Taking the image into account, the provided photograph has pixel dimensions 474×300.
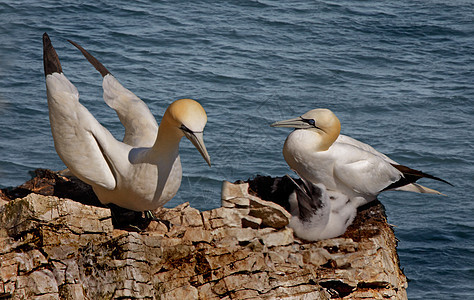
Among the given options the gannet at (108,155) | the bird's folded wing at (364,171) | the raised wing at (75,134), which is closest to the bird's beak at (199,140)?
the gannet at (108,155)

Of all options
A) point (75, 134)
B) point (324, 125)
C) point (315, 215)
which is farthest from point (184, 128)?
point (324, 125)

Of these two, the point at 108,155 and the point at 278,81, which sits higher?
the point at 108,155

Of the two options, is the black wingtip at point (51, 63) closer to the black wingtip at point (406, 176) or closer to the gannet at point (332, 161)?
the gannet at point (332, 161)

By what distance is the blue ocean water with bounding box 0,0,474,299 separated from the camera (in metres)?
10.8

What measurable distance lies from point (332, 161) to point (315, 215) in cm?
81

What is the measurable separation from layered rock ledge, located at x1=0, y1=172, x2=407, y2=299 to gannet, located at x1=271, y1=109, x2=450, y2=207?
998 mm

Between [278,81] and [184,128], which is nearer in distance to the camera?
[184,128]

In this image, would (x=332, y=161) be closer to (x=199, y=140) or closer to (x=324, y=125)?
(x=324, y=125)

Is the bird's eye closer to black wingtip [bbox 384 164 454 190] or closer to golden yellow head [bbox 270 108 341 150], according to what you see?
golden yellow head [bbox 270 108 341 150]

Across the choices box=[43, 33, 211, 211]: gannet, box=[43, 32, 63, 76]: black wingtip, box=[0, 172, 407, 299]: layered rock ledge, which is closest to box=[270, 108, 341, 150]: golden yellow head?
box=[0, 172, 407, 299]: layered rock ledge

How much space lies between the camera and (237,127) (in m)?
11.9

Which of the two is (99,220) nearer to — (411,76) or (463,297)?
(463,297)

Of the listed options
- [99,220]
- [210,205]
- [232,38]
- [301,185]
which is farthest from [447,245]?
[232,38]

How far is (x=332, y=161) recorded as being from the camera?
708 centimetres
